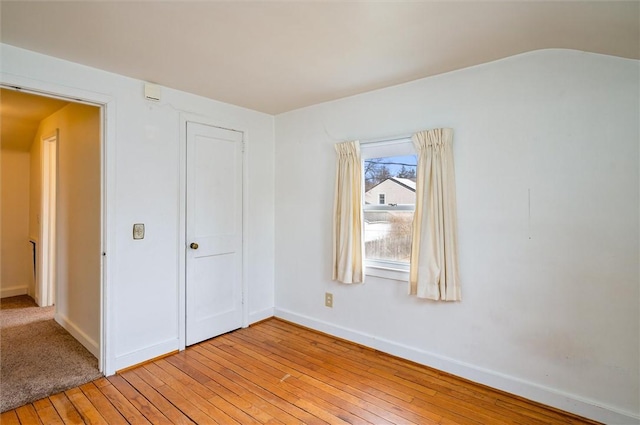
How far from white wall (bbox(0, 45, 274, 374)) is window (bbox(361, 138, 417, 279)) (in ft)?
5.46

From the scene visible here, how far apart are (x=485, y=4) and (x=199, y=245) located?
112 inches

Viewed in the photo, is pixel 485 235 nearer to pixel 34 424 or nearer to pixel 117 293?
pixel 117 293

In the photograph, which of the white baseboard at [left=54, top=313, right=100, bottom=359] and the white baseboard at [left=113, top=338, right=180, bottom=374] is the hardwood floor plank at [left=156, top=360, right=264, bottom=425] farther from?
the white baseboard at [left=54, top=313, right=100, bottom=359]

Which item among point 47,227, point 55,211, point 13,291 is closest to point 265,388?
point 55,211

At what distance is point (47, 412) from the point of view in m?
2.03

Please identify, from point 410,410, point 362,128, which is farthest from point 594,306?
point 362,128

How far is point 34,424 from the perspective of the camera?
1.92m

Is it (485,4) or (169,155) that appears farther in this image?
(169,155)

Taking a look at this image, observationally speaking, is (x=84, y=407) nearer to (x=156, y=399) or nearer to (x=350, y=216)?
(x=156, y=399)

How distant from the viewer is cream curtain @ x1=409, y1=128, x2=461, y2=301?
8.00 feet

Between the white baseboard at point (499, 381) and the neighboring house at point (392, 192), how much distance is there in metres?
1.26

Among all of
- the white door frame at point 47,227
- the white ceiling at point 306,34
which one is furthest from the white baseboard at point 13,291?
the white ceiling at point 306,34

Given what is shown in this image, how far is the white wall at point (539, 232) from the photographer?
6.29 ft

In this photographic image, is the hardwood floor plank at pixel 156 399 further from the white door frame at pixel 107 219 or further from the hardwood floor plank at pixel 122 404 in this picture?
the white door frame at pixel 107 219
